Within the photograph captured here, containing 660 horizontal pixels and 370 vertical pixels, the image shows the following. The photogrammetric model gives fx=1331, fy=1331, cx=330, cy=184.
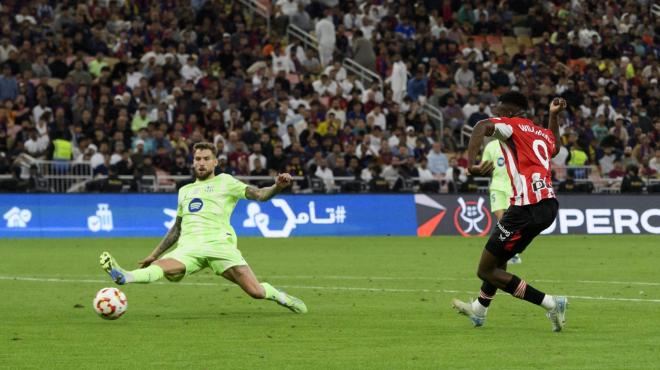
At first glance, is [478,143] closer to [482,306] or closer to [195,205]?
[482,306]

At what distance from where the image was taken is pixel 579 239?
29562 mm

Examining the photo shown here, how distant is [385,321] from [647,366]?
149 inches

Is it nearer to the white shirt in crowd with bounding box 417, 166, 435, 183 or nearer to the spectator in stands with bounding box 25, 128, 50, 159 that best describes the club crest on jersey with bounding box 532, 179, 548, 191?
the spectator in stands with bounding box 25, 128, 50, 159

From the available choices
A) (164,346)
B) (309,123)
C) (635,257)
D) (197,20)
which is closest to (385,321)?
(164,346)

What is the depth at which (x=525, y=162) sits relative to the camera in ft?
39.3

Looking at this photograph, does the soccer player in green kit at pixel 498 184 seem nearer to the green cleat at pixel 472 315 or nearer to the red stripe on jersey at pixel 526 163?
the green cleat at pixel 472 315

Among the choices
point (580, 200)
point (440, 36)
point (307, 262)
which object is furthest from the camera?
point (440, 36)

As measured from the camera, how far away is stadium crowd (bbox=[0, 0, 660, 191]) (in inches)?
1273

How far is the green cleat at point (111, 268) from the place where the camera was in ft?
40.1

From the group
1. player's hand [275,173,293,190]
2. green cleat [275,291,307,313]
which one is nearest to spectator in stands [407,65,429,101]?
green cleat [275,291,307,313]

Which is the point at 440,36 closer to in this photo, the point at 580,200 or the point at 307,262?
the point at 580,200

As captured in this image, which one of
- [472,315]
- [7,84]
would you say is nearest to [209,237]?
[472,315]

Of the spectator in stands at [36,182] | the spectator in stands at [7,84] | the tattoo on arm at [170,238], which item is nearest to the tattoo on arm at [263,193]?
the tattoo on arm at [170,238]

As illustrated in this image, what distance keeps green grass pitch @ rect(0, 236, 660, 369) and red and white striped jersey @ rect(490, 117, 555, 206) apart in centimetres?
125
